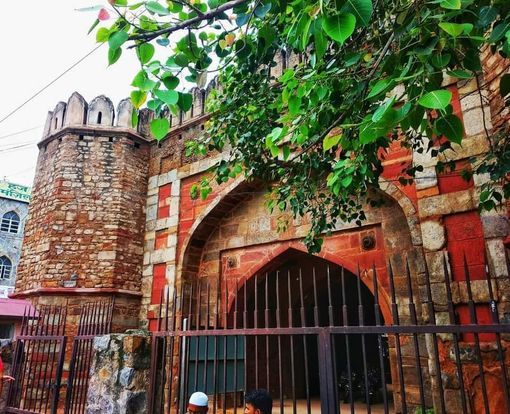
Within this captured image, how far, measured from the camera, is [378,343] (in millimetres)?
2676

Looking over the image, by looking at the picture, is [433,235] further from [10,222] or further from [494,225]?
[10,222]

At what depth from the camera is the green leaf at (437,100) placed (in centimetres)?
119

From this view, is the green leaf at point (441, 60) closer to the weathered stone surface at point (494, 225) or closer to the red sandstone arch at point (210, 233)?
the weathered stone surface at point (494, 225)

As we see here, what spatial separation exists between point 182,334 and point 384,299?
2806mm

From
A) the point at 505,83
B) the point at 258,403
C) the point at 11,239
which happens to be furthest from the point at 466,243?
the point at 11,239

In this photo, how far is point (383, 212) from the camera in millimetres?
5137

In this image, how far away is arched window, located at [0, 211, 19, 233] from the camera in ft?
64.6

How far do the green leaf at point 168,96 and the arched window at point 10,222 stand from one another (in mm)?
21073

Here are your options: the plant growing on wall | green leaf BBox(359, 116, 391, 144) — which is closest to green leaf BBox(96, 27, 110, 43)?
the plant growing on wall

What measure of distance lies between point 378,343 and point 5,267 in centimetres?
2108

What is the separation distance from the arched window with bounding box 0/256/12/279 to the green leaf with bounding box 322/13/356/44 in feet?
71.7

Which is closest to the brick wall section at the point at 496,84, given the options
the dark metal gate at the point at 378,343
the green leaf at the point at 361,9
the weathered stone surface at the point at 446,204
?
the weathered stone surface at the point at 446,204

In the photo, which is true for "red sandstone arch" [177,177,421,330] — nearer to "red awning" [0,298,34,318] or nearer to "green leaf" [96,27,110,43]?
"red awning" [0,298,34,318]

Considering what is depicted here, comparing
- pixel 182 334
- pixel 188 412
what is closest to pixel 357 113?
pixel 182 334
